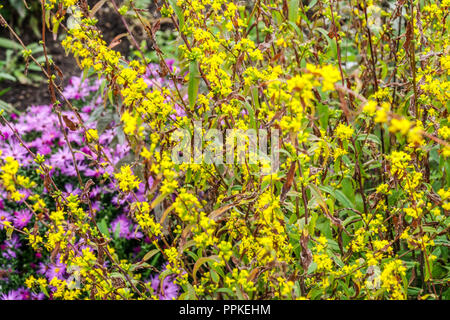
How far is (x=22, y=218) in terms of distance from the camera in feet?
8.80

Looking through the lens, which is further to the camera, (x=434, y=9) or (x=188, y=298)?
(x=434, y=9)

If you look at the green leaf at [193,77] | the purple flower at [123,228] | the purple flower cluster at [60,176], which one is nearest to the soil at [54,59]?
the purple flower cluster at [60,176]

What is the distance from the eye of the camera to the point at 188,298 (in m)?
1.70

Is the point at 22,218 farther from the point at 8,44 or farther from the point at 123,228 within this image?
the point at 8,44

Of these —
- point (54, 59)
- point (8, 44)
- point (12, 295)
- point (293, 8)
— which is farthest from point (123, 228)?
point (8, 44)

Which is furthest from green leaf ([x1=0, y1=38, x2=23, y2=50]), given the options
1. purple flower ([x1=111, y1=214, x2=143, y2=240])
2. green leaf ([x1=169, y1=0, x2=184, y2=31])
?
green leaf ([x1=169, y1=0, x2=184, y2=31])

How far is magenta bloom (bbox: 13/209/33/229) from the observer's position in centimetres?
268

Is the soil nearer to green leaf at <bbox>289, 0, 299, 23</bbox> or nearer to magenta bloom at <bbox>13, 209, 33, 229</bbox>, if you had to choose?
magenta bloom at <bbox>13, 209, 33, 229</bbox>

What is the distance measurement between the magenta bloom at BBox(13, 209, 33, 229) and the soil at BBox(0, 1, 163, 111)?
5.79 feet

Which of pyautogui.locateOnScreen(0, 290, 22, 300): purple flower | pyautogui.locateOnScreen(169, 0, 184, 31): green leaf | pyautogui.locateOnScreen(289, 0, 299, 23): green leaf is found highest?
pyautogui.locateOnScreen(289, 0, 299, 23): green leaf

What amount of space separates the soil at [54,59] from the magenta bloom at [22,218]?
1.76m

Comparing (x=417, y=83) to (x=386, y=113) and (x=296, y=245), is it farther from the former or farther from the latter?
(x=386, y=113)

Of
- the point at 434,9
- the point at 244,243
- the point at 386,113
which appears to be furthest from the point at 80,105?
the point at 386,113
